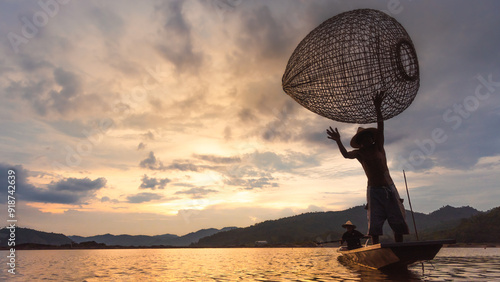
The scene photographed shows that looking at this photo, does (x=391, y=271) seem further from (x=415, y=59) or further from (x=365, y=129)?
(x=415, y=59)

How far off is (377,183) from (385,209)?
0.94 m

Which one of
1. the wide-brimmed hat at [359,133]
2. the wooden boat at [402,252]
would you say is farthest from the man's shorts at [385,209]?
the wide-brimmed hat at [359,133]

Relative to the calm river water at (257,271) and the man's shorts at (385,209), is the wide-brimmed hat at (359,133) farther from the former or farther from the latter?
the calm river water at (257,271)

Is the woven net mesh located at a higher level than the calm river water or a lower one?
higher

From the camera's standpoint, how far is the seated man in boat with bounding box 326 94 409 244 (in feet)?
37.7

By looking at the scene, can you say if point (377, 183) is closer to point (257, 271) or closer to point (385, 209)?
point (385, 209)

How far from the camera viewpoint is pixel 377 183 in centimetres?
1191

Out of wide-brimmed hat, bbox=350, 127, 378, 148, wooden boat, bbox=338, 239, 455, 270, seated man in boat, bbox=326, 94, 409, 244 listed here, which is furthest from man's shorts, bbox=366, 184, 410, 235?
wide-brimmed hat, bbox=350, 127, 378, 148

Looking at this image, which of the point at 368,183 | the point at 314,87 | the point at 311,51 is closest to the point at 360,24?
the point at 311,51

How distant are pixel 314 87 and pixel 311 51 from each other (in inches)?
41.8

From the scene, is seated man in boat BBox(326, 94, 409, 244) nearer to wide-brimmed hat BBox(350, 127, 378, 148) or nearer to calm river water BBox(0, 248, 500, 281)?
wide-brimmed hat BBox(350, 127, 378, 148)

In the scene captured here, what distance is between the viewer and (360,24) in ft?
30.0

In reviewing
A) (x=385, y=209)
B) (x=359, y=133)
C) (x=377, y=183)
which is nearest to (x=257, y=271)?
(x=385, y=209)

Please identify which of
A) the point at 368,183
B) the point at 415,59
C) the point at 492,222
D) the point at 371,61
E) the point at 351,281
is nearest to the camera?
the point at 371,61
